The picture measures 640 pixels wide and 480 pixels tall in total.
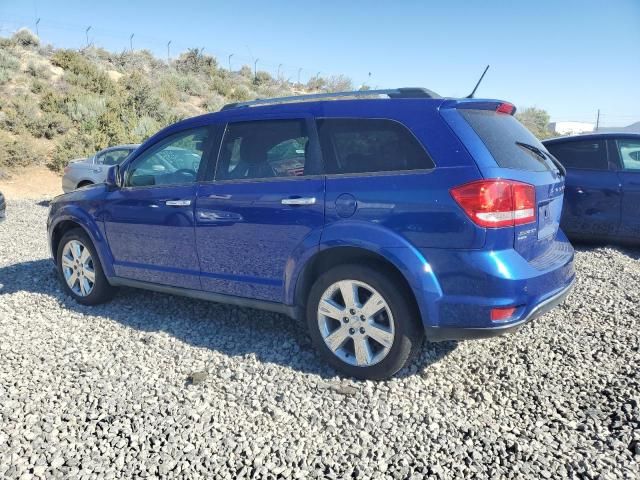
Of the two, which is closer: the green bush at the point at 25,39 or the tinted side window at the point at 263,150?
the tinted side window at the point at 263,150

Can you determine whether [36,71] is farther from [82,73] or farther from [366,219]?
[366,219]

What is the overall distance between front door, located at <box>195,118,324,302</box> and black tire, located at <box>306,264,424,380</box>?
11.4 inches

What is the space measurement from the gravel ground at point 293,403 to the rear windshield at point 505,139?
4.53 ft

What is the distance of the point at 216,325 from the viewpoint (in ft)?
14.8

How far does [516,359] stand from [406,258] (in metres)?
1.28

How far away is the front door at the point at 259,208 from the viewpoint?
11.7 ft

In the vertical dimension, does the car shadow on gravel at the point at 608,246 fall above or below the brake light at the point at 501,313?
below

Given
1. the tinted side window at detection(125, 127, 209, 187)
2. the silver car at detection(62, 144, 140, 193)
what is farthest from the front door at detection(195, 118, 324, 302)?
the silver car at detection(62, 144, 140, 193)

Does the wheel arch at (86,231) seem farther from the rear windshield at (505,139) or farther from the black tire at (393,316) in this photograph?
the rear windshield at (505,139)

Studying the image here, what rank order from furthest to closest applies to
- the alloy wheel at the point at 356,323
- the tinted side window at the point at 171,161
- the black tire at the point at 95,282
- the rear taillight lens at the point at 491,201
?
the black tire at the point at 95,282
the tinted side window at the point at 171,161
the alloy wheel at the point at 356,323
the rear taillight lens at the point at 491,201

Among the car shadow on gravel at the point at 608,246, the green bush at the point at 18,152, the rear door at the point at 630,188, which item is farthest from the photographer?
the green bush at the point at 18,152

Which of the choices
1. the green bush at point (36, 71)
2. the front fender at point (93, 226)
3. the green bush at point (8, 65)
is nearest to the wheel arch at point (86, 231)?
the front fender at point (93, 226)

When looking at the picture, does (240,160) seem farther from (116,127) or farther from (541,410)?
(116,127)

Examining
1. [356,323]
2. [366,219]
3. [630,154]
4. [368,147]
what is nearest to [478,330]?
[356,323]
